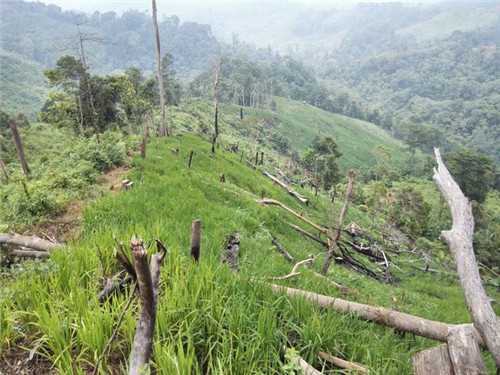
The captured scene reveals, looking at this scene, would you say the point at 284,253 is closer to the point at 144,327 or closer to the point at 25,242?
the point at 25,242

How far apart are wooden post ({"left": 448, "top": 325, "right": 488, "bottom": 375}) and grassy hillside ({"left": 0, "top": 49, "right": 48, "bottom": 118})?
10290cm

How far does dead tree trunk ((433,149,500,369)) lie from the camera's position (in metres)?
3.09

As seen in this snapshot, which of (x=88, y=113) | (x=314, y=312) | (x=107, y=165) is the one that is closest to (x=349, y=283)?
(x=314, y=312)

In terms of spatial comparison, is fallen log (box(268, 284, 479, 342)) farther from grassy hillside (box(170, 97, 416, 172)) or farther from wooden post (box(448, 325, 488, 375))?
grassy hillside (box(170, 97, 416, 172))

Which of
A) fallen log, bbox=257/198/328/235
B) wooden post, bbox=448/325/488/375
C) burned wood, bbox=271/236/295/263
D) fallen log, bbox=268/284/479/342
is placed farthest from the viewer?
fallen log, bbox=257/198/328/235

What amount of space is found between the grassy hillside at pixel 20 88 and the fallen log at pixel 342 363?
336 ft

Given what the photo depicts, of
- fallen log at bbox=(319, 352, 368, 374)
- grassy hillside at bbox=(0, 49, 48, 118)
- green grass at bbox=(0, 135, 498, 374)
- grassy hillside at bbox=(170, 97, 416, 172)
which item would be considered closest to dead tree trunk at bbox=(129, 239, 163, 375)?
green grass at bbox=(0, 135, 498, 374)

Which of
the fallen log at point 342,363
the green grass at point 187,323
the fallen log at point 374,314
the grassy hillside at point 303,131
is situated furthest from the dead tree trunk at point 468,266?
the grassy hillside at point 303,131

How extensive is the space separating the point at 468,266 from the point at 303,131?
338ft

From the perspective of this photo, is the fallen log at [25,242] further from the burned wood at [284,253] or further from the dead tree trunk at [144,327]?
the burned wood at [284,253]

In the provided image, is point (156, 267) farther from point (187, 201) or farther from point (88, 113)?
point (88, 113)

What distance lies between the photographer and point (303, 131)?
342 ft

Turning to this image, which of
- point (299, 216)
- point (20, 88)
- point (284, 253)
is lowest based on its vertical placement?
point (284, 253)

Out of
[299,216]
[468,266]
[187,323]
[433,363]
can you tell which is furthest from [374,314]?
[299,216]
